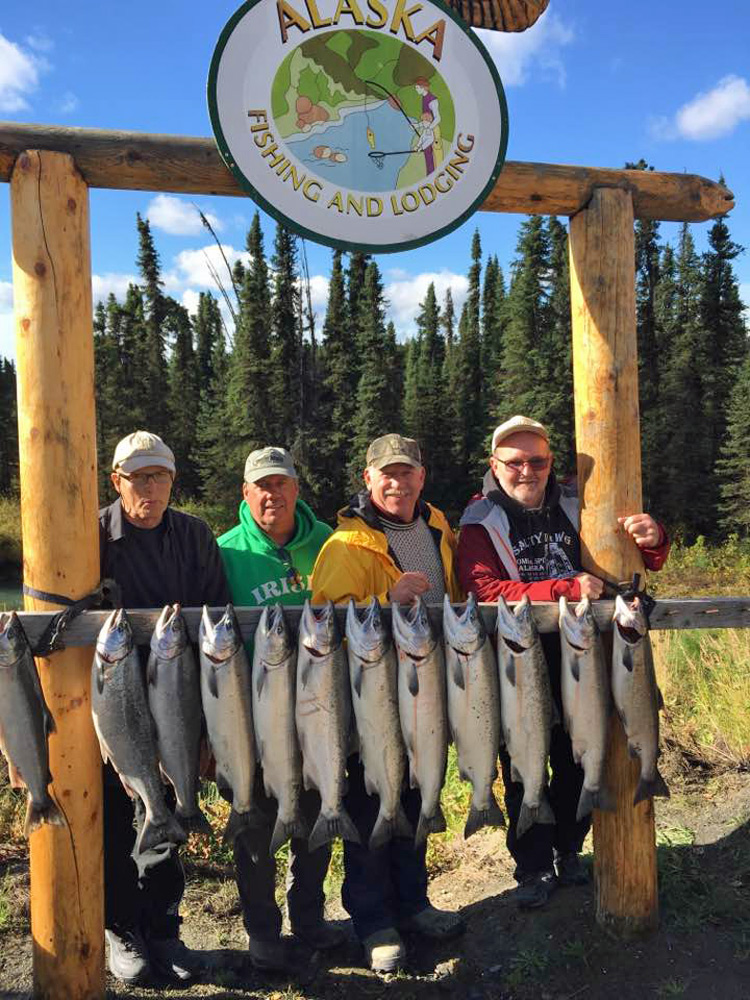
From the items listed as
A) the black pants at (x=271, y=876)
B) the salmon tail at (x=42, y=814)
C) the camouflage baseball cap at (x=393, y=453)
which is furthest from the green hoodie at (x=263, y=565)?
the salmon tail at (x=42, y=814)

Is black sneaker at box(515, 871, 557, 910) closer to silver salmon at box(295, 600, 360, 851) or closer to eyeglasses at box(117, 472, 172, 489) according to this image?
silver salmon at box(295, 600, 360, 851)

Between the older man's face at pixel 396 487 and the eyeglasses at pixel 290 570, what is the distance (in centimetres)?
51

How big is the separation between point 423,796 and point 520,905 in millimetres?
1148

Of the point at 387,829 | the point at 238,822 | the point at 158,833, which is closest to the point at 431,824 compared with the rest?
the point at 387,829

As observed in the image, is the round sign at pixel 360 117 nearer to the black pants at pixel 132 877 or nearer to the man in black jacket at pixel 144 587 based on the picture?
the man in black jacket at pixel 144 587

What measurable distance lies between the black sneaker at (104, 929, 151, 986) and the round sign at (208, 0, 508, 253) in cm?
323

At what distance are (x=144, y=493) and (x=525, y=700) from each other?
184 cm

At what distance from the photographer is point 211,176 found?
3.08m

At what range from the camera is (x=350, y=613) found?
9.62ft

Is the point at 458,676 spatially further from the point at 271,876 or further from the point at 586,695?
the point at 271,876

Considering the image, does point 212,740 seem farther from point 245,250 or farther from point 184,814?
point 245,250

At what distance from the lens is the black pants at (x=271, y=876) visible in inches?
129

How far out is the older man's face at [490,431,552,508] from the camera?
11.5ft

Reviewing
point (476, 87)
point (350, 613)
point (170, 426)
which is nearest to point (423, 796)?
point (350, 613)
